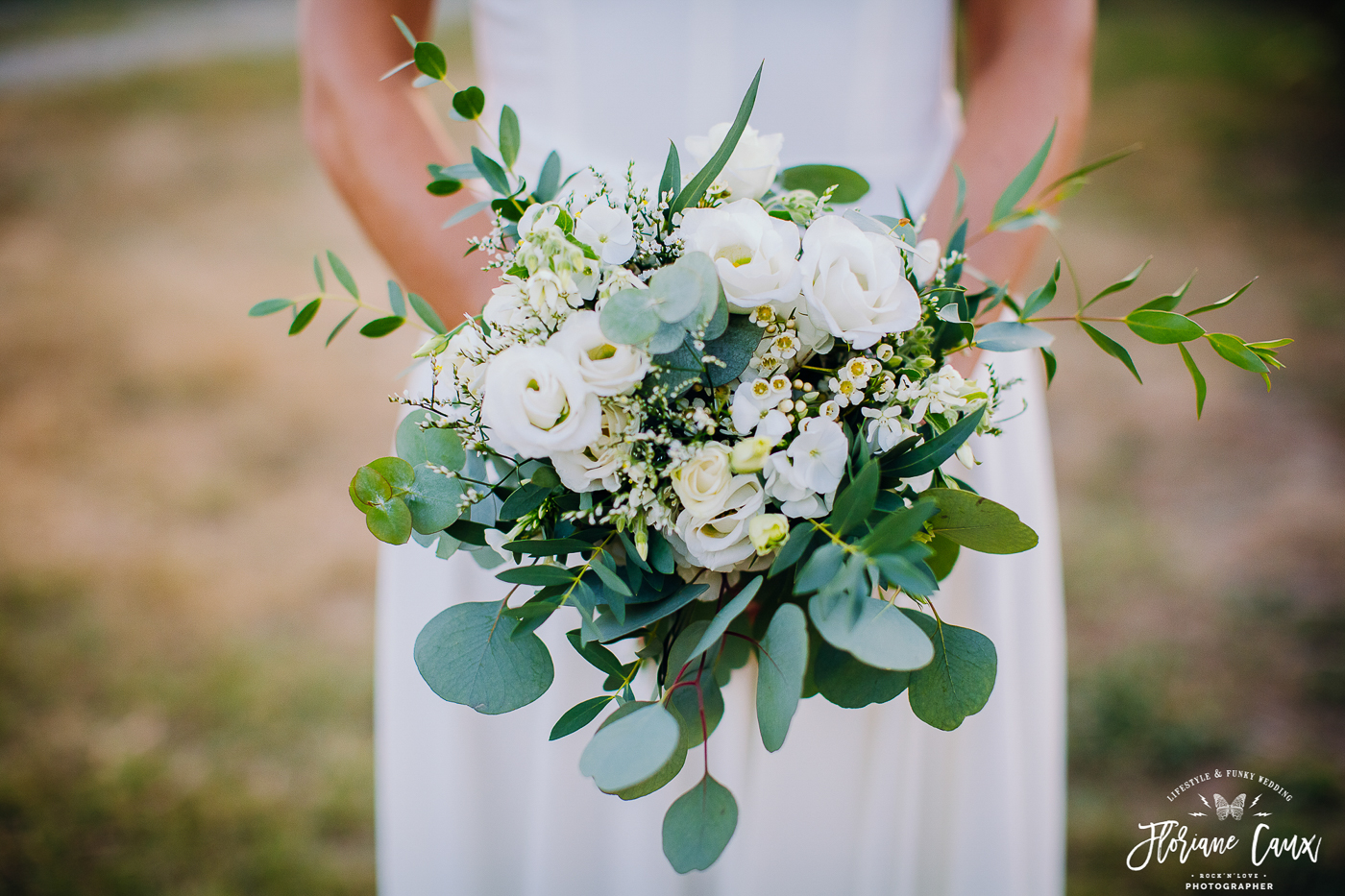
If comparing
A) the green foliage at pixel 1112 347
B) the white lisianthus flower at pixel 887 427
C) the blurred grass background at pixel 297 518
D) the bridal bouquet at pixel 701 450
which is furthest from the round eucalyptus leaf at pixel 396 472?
the blurred grass background at pixel 297 518

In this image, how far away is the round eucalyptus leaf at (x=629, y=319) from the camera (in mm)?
778

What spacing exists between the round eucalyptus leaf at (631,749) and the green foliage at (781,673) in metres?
0.09

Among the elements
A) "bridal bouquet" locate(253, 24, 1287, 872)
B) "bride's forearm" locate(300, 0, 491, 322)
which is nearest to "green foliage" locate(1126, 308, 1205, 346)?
"bridal bouquet" locate(253, 24, 1287, 872)

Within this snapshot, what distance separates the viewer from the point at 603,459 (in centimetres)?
87

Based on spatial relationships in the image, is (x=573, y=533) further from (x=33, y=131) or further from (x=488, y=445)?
(x=33, y=131)

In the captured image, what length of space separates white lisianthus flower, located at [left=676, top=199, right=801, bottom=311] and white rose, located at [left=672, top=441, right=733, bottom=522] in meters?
0.15

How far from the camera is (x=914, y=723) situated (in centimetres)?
145

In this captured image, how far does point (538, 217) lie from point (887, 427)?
411 mm

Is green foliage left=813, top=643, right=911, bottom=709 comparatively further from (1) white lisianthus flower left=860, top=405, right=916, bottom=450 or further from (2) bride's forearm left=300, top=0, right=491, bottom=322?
(2) bride's forearm left=300, top=0, right=491, bottom=322

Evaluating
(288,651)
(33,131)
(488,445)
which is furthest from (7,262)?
(488,445)

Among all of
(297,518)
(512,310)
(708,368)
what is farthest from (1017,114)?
(297,518)

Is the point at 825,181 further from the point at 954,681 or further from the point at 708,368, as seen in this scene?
the point at 954,681

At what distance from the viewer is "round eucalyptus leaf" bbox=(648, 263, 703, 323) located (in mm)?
784

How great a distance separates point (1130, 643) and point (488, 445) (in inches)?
107
